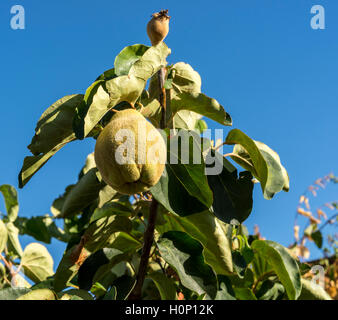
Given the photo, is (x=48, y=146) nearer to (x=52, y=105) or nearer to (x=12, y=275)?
(x=52, y=105)

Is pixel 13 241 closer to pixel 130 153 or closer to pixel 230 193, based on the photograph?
pixel 230 193

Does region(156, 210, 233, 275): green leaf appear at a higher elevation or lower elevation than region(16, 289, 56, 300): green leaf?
higher

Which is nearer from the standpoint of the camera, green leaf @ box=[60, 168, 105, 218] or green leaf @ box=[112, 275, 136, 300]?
green leaf @ box=[112, 275, 136, 300]

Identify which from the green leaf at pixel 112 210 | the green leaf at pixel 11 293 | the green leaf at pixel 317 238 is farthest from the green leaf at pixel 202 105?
the green leaf at pixel 317 238

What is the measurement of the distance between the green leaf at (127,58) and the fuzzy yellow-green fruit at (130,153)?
203 millimetres

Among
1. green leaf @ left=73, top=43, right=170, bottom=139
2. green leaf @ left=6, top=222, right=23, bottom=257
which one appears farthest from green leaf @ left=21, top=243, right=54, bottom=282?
green leaf @ left=73, top=43, right=170, bottom=139

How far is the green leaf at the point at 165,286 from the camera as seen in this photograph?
57.6 inches

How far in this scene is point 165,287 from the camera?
148 centimetres

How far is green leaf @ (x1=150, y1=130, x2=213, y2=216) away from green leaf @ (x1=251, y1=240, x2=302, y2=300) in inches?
15.7

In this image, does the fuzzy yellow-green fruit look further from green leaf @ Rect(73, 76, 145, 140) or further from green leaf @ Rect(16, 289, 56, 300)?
green leaf @ Rect(16, 289, 56, 300)

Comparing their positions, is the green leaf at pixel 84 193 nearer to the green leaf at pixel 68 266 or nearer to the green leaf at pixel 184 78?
the green leaf at pixel 68 266

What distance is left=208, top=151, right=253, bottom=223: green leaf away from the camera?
131cm

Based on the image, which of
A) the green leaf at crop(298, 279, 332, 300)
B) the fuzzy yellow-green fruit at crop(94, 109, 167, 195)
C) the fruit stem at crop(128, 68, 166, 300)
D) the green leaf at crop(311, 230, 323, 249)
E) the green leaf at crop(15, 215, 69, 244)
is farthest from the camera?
the green leaf at crop(311, 230, 323, 249)

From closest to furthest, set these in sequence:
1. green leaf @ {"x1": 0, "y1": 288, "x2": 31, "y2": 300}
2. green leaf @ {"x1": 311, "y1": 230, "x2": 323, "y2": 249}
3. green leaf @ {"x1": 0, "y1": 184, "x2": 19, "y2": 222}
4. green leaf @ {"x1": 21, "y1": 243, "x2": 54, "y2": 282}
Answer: green leaf @ {"x1": 0, "y1": 288, "x2": 31, "y2": 300}, green leaf @ {"x1": 21, "y1": 243, "x2": 54, "y2": 282}, green leaf @ {"x1": 0, "y1": 184, "x2": 19, "y2": 222}, green leaf @ {"x1": 311, "y1": 230, "x2": 323, "y2": 249}
